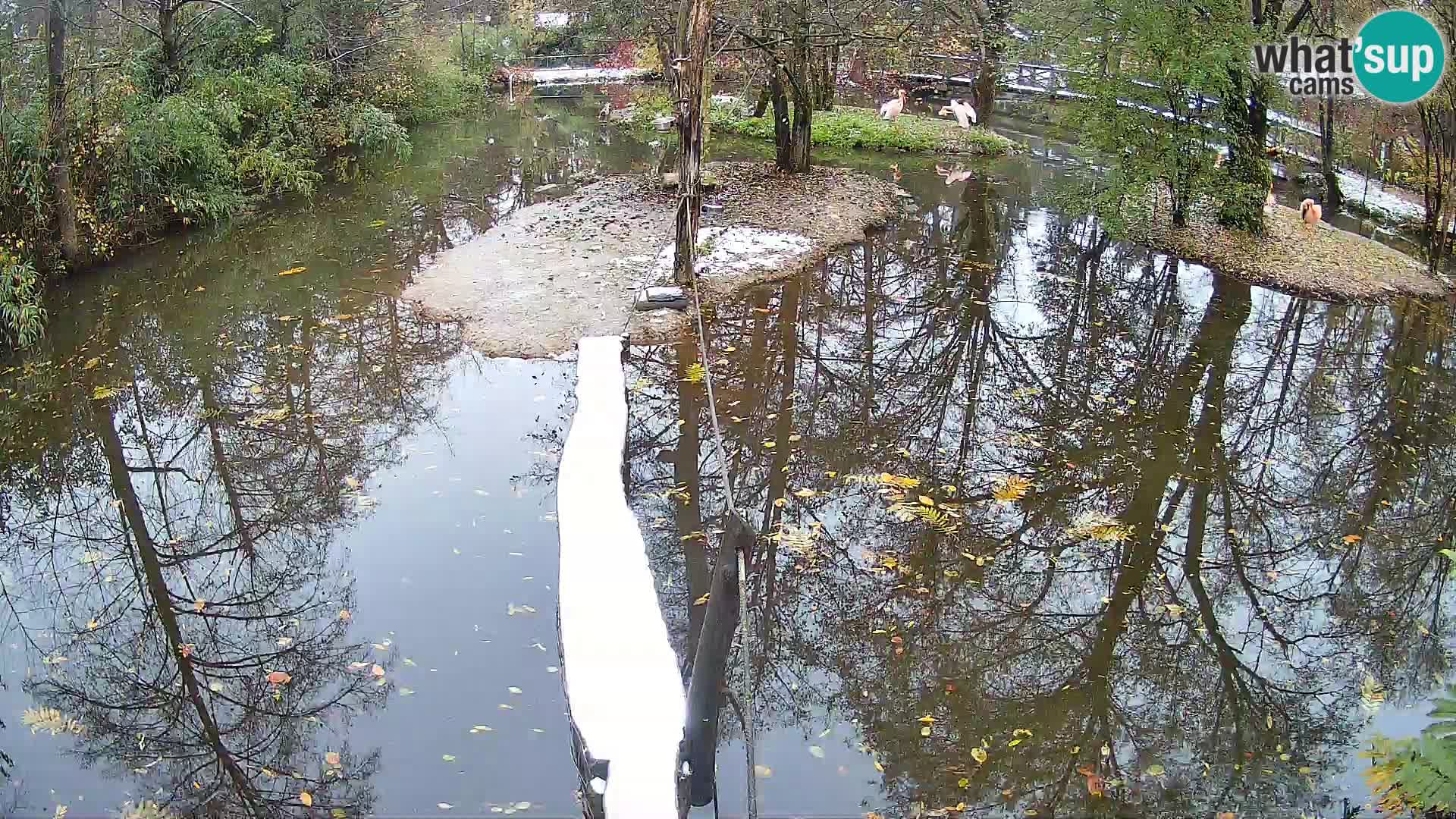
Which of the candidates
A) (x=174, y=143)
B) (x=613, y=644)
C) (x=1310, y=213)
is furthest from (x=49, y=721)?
(x=1310, y=213)

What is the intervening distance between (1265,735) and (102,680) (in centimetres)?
613

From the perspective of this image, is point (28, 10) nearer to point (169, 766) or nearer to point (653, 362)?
point (653, 362)

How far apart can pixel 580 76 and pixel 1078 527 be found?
2930cm

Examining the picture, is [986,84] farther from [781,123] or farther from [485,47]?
[485,47]

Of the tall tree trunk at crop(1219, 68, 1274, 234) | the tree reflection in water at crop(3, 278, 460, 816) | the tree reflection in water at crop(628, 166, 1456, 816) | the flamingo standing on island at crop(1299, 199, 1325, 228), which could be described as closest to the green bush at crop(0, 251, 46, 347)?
the tree reflection in water at crop(3, 278, 460, 816)

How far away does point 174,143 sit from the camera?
13039 millimetres

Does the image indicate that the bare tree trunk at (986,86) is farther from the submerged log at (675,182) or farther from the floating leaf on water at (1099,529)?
the floating leaf on water at (1099,529)

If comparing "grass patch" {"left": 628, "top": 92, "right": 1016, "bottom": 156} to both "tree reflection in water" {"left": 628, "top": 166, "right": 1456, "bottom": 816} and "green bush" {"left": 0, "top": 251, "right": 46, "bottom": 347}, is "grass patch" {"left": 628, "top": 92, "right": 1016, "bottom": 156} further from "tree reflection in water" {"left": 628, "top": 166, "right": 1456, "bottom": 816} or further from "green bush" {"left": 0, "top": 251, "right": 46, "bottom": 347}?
"green bush" {"left": 0, "top": 251, "right": 46, "bottom": 347}

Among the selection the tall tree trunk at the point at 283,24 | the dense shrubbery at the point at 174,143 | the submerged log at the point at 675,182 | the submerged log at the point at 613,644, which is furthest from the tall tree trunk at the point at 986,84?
the submerged log at the point at 613,644

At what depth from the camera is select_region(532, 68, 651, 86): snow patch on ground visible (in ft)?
104

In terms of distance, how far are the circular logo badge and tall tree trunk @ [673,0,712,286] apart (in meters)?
7.92

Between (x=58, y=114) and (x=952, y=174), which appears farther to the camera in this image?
(x=952, y=174)

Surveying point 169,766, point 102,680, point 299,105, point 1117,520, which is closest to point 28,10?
point 299,105

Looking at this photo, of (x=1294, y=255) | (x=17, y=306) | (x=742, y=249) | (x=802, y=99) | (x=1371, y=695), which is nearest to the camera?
(x=1371, y=695)
